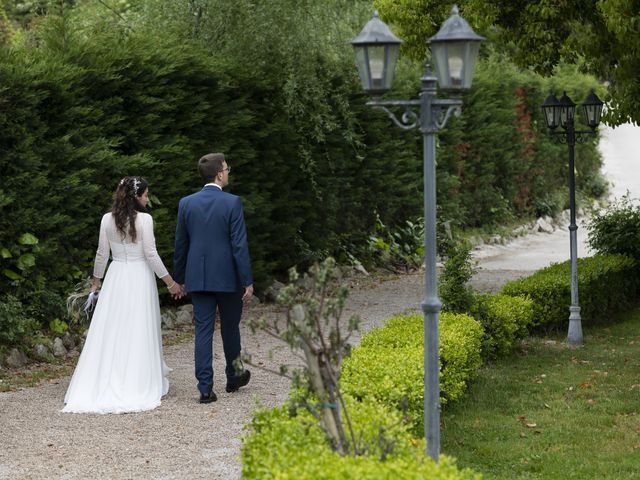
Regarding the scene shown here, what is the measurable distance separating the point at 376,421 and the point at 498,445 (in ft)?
7.13

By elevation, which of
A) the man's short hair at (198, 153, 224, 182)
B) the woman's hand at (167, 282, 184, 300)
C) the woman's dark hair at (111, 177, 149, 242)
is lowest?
the woman's hand at (167, 282, 184, 300)

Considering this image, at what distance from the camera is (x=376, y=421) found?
5156 millimetres

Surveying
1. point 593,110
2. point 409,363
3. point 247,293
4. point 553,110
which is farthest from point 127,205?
point 593,110

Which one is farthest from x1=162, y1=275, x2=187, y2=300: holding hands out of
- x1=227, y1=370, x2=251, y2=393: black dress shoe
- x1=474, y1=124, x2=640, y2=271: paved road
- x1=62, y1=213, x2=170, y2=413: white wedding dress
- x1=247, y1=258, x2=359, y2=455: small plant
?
x1=474, y1=124, x2=640, y2=271: paved road

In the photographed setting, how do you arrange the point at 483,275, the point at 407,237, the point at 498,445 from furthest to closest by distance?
the point at 407,237 → the point at 483,275 → the point at 498,445

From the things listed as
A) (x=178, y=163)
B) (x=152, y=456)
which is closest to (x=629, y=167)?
(x=178, y=163)

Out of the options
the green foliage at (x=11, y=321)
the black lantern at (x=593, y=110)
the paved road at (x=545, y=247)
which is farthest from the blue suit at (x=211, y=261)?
the paved road at (x=545, y=247)

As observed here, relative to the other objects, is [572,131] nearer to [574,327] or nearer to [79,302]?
[574,327]

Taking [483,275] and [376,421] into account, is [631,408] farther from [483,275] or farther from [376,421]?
[483,275]

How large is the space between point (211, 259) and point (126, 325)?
855 mm

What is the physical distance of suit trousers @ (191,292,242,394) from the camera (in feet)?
26.7

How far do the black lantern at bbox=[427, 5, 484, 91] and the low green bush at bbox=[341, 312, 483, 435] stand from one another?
1.57 meters

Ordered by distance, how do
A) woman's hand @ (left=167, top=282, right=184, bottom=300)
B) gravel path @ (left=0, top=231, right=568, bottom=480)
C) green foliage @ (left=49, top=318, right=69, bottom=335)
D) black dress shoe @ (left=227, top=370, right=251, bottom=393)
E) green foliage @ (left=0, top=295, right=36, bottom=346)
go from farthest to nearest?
green foliage @ (left=49, top=318, right=69, bottom=335), green foliage @ (left=0, top=295, right=36, bottom=346), black dress shoe @ (left=227, top=370, right=251, bottom=393), woman's hand @ (left=167, top=282, right=184, bottom=300), gravel path @ (left=0, top=231, right=568, bottom=480)

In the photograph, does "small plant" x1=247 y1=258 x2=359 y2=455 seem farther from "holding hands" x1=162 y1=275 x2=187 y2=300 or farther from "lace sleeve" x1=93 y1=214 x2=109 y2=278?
"lace sleeve" x1=93 y1=214 x2=109 y2=278
